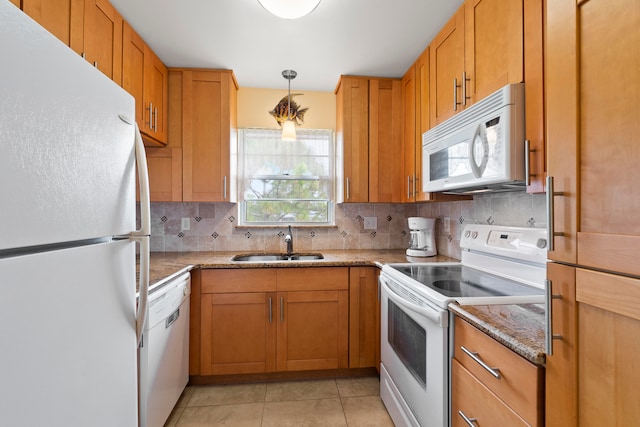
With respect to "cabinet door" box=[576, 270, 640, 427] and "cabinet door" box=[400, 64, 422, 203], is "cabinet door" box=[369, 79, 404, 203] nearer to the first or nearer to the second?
"cabinet door" box=[400, 64, 422, 203]

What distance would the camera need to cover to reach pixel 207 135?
2.31 metres

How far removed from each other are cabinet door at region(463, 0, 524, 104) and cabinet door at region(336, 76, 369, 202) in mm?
953

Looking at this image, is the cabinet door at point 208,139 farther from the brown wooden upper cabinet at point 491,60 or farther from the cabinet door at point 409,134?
the brown wooden upper cabinet at point 491,60

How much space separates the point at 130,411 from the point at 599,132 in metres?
1.38

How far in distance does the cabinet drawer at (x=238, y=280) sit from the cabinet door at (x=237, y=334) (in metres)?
0.04

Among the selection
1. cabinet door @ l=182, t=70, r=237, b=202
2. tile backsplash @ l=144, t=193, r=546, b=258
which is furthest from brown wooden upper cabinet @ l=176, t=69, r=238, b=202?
tile backsplash @ l=144, t=193, r=546, b=258

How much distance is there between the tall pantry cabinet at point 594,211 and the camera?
52cm

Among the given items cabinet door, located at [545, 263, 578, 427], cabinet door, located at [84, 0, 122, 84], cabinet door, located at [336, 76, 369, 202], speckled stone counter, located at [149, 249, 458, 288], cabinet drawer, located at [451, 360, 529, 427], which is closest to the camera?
cabinet door, located at [545, 263, 578, 427]

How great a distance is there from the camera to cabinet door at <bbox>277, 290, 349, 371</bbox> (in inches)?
81.7

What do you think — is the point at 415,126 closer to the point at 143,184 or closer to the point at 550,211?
the point at 550,211

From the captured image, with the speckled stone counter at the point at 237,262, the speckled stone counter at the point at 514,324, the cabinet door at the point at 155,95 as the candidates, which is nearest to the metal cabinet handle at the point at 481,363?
the speckled stone counter at the point at 514,324

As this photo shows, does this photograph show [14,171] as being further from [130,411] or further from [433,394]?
[433,394]

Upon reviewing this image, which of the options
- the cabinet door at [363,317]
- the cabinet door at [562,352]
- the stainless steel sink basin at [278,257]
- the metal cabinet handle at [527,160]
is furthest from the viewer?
the stainless steel sink basin at [278,257]

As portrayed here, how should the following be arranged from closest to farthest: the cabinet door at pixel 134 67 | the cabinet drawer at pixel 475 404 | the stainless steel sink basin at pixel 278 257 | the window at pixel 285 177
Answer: the cabinet drawer at pixel 475 404, the cabinet door at pixel 134 67, the stainless steel sink basin at pixel 278 257, the window at pixel 285 177
